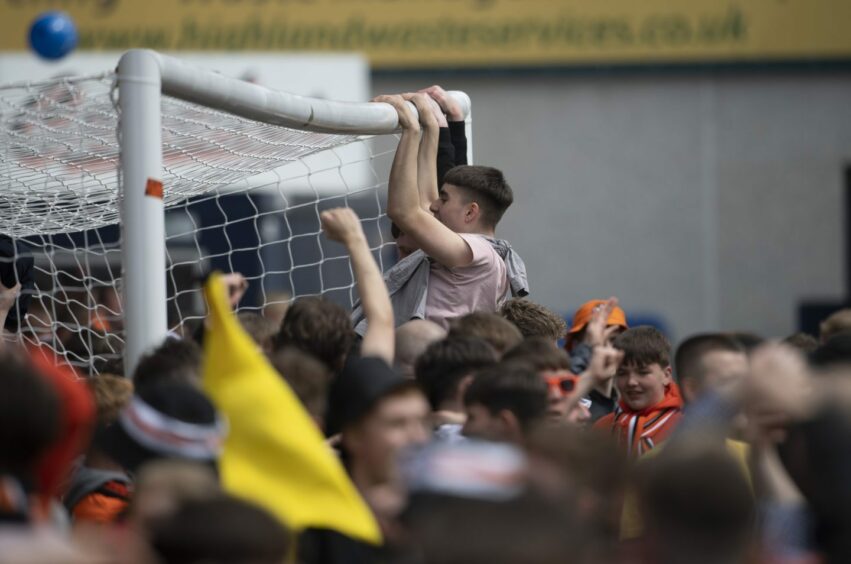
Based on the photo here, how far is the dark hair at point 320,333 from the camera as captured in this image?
148 inches

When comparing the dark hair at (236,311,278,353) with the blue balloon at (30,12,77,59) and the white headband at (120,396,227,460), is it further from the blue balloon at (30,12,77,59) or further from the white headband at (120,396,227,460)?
the blue balloon at (30,12,77,59)

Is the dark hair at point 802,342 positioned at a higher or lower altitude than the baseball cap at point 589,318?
higher

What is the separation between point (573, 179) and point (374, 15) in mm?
3105

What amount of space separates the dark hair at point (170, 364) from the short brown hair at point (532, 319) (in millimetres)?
1366

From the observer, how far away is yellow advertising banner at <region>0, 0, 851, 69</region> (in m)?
16.5

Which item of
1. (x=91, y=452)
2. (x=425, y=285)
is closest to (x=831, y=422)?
(x=91, y=452)

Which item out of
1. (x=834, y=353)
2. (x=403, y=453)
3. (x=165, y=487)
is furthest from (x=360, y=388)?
(x=834, y=353)

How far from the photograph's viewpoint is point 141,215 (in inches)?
159

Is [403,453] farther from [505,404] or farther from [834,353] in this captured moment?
[834,353]

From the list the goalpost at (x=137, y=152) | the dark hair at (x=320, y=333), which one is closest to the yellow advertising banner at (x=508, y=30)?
the goalpost at (x=137, y=152)

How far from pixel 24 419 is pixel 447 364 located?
1.62 meters

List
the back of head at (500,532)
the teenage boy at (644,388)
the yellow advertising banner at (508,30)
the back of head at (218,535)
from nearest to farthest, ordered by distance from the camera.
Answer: the back of head at (500,532), the back of head at (218,535), the teenage boy at (644,388), the yellow advertising banner at (508,30)

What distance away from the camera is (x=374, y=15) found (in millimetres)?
16531

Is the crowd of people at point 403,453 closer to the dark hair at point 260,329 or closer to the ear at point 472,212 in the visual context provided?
the dark hair at point 260,329
